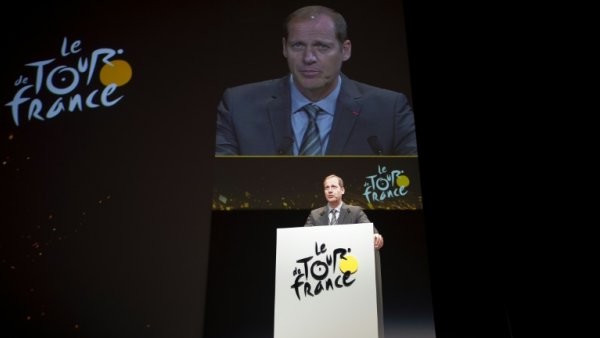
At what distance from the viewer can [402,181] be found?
9.86ft

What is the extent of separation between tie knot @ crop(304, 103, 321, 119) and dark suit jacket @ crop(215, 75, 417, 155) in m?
0.10

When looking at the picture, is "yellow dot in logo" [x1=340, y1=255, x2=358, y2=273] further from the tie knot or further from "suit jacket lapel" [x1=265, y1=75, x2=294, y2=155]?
the tie knot

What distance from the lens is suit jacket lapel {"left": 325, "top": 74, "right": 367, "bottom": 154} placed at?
3.09m

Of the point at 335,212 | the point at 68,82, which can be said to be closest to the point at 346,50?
the point at 335,212

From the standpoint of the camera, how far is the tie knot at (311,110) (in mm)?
3180

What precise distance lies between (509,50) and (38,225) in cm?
278

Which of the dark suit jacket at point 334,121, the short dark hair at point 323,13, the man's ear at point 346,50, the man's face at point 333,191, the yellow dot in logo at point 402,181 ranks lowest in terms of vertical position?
the man's face at point 333,191

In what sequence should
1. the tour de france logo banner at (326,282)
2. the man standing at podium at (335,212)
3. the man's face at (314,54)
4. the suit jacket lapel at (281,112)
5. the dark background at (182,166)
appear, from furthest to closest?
the man's face at (314,54) → the suit jacket lapel at (281,112) → the man standing at podium at (335,212) → the dark background at (182,166) → the tour de france logo banner at (326,282)

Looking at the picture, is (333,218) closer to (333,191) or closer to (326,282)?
(333,191)

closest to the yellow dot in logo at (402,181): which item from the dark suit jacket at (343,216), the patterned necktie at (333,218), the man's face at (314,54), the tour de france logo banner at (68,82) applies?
the dark suit jacket at (343,216)

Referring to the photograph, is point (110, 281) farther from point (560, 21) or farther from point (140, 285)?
point (560, 21)

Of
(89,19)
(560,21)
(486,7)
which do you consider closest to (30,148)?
(89,19)

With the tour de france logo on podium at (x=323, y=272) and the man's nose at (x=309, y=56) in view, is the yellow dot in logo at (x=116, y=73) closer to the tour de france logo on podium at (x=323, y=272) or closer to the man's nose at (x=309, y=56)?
the man's nose at (x=309, y=56)

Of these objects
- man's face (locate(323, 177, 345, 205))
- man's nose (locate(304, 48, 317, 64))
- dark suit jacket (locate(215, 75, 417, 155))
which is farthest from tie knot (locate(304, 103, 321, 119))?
man's face (locate(323, 177, 345, 205))
